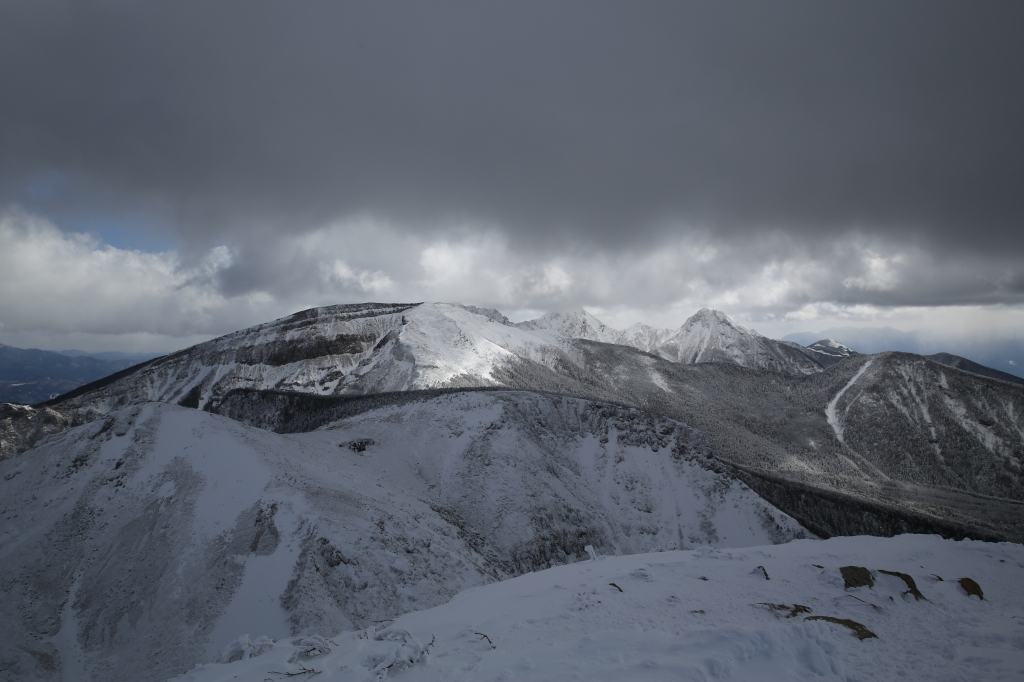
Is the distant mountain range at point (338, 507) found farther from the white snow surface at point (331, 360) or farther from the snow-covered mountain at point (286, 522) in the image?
the white snow surface at point (331, 360)

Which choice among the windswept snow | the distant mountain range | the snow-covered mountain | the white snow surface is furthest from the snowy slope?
the windswept snow

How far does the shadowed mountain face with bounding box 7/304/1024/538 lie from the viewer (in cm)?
12200

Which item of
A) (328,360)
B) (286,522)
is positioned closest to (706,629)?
(286,522)

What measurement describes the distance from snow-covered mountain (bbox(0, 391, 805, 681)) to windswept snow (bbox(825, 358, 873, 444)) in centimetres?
12968

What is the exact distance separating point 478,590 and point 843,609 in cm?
1177

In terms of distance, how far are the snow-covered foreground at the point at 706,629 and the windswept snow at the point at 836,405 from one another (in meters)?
168

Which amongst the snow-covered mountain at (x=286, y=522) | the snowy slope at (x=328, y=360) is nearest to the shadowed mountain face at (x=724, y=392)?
the snowy slope at (x=328, y=360)

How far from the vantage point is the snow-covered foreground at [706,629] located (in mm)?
8945

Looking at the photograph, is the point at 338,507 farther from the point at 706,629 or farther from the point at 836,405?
the point at 836,405

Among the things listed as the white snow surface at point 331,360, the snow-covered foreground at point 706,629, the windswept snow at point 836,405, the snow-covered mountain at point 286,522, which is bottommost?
the windswept snow at point 836,405

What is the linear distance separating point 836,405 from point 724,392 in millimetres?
38721

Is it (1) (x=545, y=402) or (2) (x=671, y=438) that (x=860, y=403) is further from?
(1) (x=545, y=402)

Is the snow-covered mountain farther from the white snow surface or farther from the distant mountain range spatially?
the white snow surface

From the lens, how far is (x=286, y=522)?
28.8m
